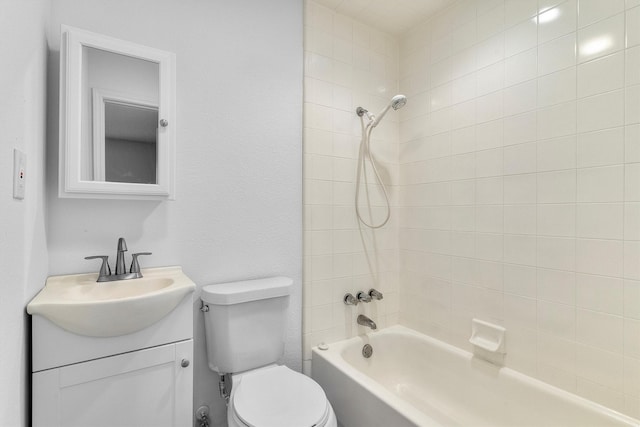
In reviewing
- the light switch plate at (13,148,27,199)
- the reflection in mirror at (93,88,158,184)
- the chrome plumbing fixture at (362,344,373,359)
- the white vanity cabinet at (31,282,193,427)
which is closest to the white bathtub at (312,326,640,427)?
the chrome plumbing fixture at (362,344,373,359)

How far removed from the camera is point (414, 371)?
1.94m

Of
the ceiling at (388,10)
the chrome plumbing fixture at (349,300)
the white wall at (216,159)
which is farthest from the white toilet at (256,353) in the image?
the ceiling at (388,10)

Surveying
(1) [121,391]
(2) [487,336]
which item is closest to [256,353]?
(1) [121,391]

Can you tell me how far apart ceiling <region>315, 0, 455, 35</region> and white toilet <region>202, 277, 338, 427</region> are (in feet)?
5.26

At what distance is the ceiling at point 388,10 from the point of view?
1834 millimetres

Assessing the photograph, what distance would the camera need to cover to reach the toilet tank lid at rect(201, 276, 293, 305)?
1.42m

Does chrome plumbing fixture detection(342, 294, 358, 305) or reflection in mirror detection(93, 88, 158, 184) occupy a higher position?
reflection in mirror detection(93, 88, 158, 184)

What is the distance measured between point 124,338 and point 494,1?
2.22 metres

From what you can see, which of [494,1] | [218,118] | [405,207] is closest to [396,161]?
[405,207]

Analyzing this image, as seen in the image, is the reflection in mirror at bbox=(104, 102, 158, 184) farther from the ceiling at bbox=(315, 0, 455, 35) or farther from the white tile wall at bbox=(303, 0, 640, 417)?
the ceiling at bbox=(315, 0, 455, 35)

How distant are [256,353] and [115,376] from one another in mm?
585

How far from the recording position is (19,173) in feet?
2.76

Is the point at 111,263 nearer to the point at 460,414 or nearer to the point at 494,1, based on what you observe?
the point at 460,414

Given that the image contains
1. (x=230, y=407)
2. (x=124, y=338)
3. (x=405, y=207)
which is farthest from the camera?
(x=405, y=207)
